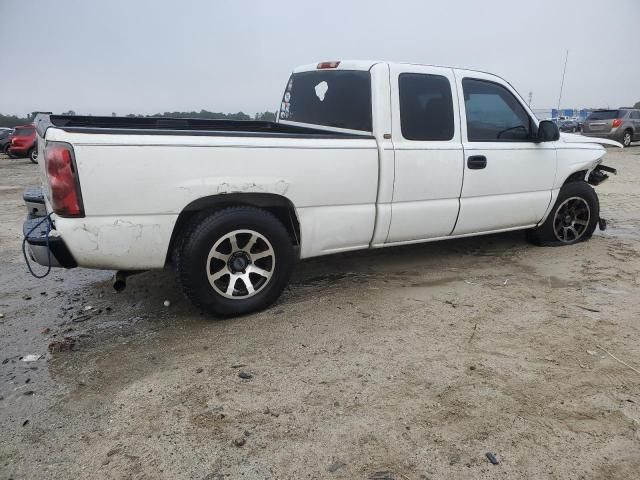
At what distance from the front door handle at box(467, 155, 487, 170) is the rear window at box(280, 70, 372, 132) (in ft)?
3.41

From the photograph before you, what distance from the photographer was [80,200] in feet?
9.78

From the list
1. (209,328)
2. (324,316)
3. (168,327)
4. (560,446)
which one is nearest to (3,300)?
(168,327)

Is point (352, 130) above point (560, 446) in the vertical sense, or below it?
above

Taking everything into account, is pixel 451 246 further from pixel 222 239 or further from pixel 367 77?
pixel 222 239

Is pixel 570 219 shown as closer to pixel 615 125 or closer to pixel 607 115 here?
pixel 615 125

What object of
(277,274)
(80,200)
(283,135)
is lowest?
(277,274)

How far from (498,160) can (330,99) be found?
1.67 metres

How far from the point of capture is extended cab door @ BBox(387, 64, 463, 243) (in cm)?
402

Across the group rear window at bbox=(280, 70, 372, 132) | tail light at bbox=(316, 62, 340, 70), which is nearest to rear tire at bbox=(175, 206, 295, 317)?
rear window at bbox=(280, 70, 372, 132)

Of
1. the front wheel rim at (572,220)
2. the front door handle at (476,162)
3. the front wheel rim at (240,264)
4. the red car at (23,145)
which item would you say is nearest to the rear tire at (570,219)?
the front wheel rim at (572,220)

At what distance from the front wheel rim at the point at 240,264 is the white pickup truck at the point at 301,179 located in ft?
0.03

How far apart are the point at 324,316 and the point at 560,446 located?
1.82 m

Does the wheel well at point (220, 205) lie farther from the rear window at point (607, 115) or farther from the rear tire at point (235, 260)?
the rear window at point (607, 115)

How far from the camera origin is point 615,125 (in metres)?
19.5
